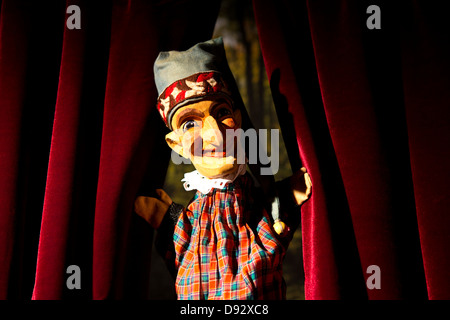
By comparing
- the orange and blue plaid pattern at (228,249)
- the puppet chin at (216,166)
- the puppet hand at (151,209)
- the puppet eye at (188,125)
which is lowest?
the orange and blue plaid pattern at (228,249)

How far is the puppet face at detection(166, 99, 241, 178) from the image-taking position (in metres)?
0.92

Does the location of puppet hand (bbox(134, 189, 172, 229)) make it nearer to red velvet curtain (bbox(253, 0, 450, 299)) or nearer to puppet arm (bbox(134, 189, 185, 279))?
puppet arm (bbox(134, 189, 185, 279))

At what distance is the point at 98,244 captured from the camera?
1015mm

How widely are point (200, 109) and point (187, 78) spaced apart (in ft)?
0.29

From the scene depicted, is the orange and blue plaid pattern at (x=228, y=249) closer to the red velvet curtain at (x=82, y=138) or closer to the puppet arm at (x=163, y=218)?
the puppet arm at (x=163, y=218)

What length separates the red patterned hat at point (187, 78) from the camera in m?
0.95

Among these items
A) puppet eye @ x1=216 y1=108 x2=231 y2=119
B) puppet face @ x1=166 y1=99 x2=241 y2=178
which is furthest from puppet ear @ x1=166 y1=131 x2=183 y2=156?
puppet eye @ x1=216 y1=108 x2=231 y2=119

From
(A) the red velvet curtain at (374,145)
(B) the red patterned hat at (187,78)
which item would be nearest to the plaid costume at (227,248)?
(A) the red velvet curtain at (374,145)

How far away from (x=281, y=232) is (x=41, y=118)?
32.0 inches

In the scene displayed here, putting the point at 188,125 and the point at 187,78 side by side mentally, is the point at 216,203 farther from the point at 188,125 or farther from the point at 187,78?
the point at 187,78

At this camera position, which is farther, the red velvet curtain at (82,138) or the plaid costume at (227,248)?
the red velvet curtain at (82,138)

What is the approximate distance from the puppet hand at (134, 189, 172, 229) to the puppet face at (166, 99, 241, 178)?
0.17m

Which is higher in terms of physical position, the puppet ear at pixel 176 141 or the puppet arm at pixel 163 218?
the puppet ear at pixel 176 141
